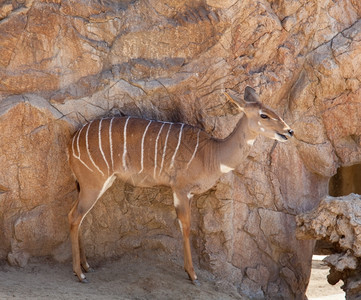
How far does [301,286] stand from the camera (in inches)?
255

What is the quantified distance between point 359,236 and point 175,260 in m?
1.78

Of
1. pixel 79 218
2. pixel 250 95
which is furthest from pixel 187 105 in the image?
pixel 79 218

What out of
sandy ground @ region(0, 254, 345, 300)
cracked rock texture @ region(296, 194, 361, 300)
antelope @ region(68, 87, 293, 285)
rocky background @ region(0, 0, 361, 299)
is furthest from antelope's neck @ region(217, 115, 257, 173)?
sandy ground @ region(0, 254, 345, 300)

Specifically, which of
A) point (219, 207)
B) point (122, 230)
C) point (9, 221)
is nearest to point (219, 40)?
point (219, 207)

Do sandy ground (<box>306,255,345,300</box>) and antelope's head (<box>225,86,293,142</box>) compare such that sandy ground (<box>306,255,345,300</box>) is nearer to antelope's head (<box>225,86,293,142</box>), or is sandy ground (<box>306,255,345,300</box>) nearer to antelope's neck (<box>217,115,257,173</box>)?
antelope's neck (<box>217,115,257,173</box>)

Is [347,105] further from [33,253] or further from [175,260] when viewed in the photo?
[33,253]

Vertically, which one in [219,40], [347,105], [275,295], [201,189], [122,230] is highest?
[219,40]

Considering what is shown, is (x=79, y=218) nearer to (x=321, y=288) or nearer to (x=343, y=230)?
(x=343, y=230)

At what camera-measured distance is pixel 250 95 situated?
5.51 meters

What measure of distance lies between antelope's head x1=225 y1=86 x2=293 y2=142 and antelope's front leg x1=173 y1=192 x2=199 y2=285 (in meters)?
0.90

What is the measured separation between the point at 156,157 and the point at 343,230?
192cm

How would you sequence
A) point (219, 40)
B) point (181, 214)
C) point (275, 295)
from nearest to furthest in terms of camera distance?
point (181, 214) < point (219, 40) < point (275, 295)

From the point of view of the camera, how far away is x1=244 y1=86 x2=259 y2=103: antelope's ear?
5.48 meters

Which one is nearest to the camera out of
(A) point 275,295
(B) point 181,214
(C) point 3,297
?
(C) point 3,297
